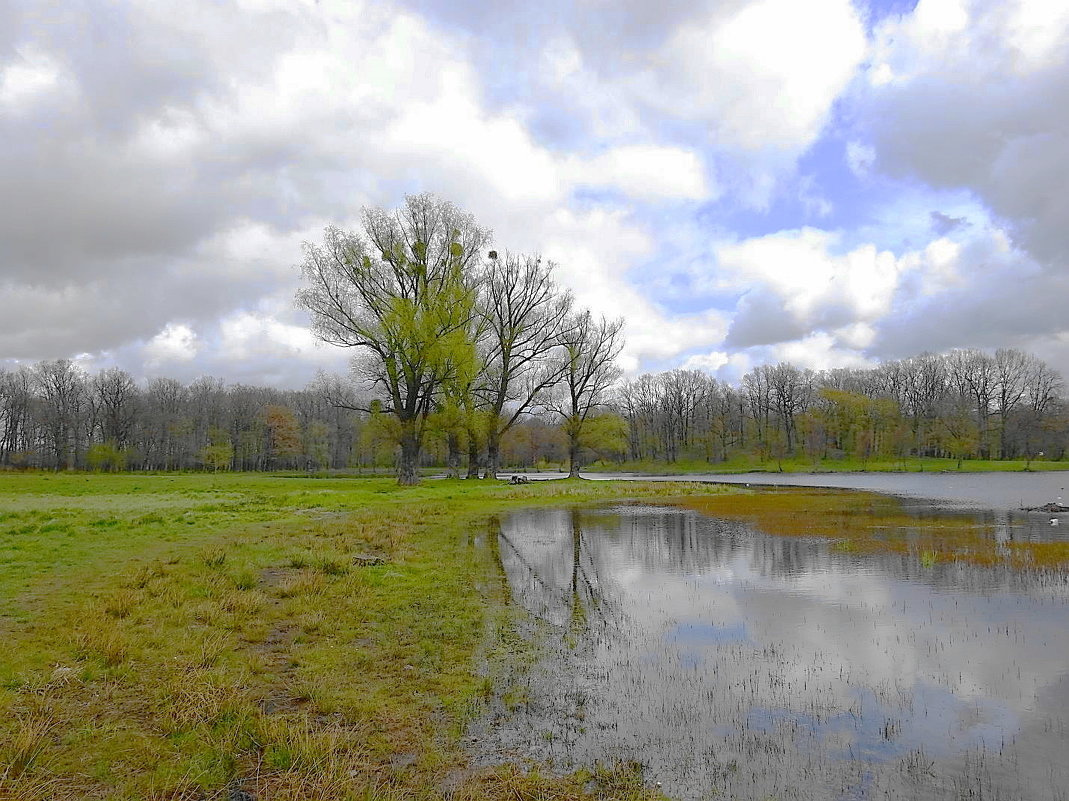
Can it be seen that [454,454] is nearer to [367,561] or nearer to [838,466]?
[367,561]

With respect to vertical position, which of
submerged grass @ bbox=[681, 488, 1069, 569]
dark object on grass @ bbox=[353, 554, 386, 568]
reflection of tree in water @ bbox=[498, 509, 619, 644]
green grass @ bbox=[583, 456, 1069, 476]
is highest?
dark object on grass @ bbox=[353, 554, 386, 568]

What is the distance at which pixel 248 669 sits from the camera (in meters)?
6.79

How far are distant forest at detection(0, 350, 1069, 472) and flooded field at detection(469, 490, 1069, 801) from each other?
61805mm

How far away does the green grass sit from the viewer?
7962 centimetres

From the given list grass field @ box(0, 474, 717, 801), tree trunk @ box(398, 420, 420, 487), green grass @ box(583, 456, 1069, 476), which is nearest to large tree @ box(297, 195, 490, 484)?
tree trunk @ box(398, 420, 420, 487)

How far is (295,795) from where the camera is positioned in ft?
14.3

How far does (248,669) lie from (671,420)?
103m

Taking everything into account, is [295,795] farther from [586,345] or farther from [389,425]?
[586,345]

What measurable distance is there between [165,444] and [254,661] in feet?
329

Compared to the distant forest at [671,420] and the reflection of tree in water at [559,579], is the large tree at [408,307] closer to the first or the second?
the reflection of tree in water at [559,579]

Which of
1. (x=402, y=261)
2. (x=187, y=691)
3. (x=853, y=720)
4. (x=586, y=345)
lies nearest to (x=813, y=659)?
(x=853, y=720)

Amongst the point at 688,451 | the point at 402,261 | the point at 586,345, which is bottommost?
the point at 688,451

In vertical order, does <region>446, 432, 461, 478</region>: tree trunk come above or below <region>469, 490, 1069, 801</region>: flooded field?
above

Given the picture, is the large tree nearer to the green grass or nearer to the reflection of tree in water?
the reflection of tree in water
